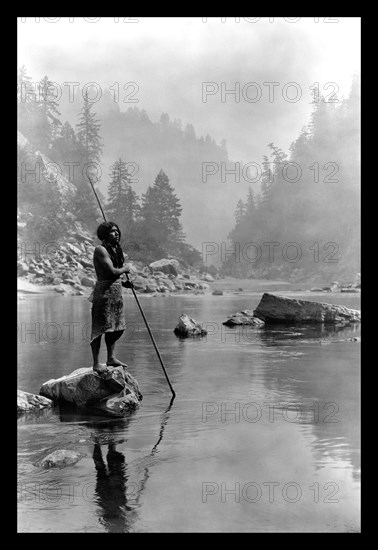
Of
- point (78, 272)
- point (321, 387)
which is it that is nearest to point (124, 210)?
point (78, 272)

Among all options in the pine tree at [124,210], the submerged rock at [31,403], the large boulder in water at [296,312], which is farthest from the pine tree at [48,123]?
the submerged rock at [31,403]

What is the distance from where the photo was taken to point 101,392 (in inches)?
391

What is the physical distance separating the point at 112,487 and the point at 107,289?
3671 mm

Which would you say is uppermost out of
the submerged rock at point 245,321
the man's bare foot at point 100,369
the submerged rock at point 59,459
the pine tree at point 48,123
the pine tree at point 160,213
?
the pine tree at point 48,123

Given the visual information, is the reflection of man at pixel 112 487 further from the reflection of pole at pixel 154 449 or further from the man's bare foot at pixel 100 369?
the man's bare foot at pixel 100 369

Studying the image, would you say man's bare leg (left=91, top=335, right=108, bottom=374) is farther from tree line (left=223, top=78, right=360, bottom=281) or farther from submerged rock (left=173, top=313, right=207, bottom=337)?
tree line (left=223, top=78, right=360, bottom=281)

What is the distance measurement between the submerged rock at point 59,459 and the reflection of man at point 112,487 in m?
0.26

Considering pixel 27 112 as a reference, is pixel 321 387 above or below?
below

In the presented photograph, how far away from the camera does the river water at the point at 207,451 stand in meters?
5.95

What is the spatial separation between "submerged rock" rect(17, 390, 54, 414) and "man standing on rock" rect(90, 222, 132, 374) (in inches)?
40.4

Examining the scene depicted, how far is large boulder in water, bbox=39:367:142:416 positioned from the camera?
9.76m

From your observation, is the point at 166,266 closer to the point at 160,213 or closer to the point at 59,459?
the point at 160,213

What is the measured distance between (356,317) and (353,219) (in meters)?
58.1

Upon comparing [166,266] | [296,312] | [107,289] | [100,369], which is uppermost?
[166,266]
